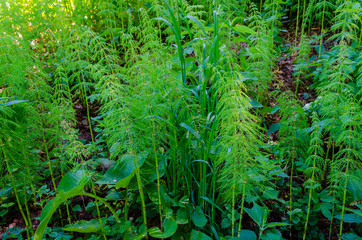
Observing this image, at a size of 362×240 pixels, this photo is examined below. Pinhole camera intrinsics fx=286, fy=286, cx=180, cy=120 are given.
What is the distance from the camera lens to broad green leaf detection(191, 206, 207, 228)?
71.4 inches

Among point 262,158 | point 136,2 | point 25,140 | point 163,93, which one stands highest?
point 136,2

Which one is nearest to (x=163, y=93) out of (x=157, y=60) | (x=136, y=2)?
(x=157, y=60)

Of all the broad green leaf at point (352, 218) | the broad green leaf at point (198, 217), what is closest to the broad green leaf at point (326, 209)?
the broad green leaf at point (352, 218)

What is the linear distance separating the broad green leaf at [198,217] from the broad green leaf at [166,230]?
0.46 ft

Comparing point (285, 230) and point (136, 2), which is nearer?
point (285, 230)

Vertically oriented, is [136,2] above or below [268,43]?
above

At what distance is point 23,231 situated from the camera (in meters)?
2.18

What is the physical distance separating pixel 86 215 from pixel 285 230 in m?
1.51

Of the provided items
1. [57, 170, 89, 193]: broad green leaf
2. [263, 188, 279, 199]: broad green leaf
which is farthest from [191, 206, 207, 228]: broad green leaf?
[57, 170, 89, 193]: broad green leaf

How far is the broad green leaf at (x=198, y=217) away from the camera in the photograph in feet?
5.95

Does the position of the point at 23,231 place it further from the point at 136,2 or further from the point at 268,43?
the point at 136,2

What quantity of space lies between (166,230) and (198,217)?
23 centimetres

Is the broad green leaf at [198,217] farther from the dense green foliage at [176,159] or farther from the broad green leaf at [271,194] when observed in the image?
the broad green leaf at [271,194]

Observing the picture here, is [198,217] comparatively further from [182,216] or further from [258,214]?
[258,214]
